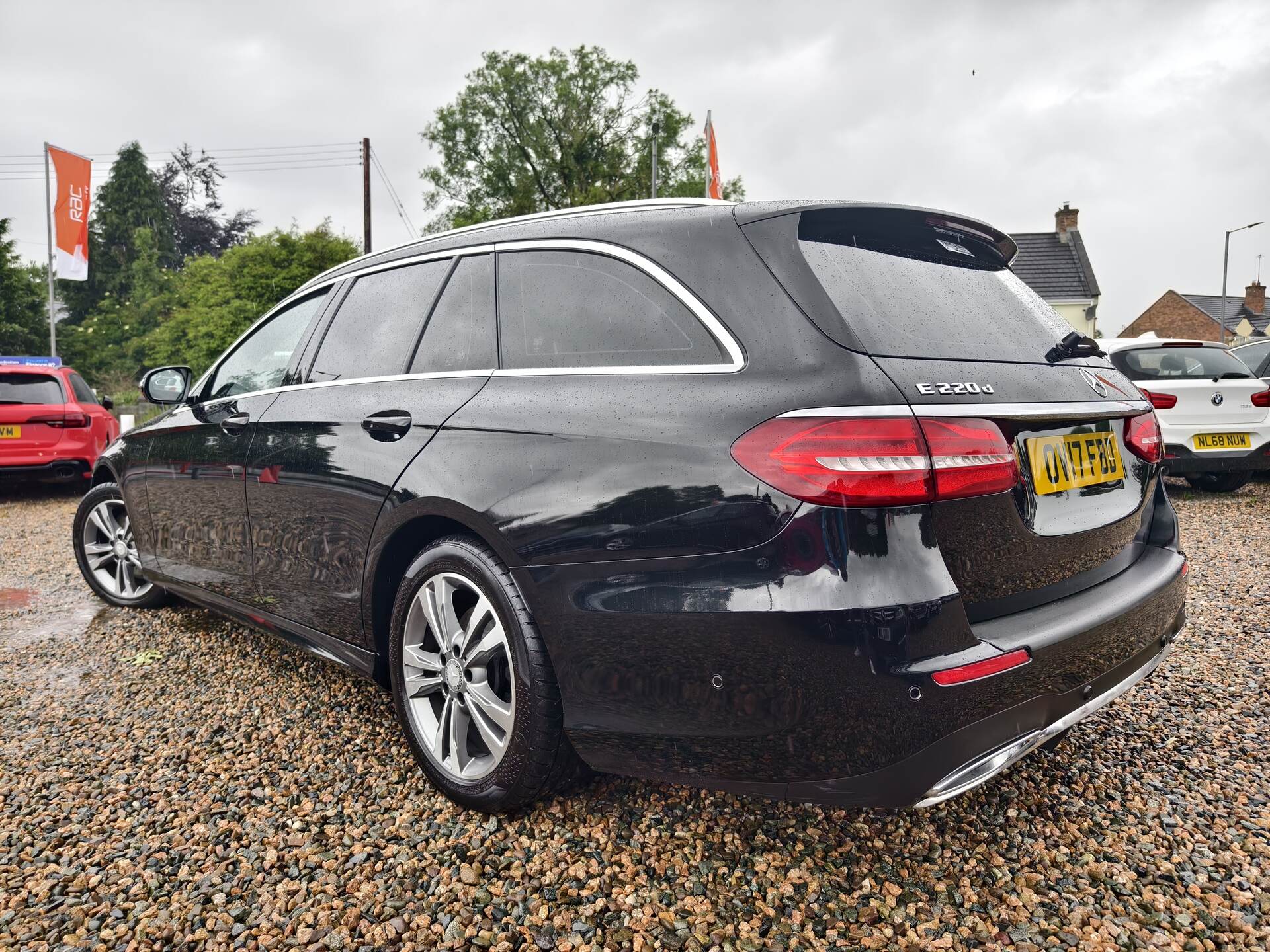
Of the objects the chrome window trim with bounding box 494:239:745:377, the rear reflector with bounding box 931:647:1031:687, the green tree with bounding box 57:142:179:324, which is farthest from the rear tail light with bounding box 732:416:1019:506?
the green tree with bounding box 57:142:179:324

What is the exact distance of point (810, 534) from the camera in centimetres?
162

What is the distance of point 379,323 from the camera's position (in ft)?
9.47

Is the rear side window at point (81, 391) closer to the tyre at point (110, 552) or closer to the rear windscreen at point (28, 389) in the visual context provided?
the rear windscreen at point (28, 389)

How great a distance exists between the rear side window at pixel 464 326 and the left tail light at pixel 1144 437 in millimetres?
1745

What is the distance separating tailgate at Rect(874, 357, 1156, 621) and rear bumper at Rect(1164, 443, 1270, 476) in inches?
254

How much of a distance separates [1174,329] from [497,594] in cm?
7138

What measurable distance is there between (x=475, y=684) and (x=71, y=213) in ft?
80.1

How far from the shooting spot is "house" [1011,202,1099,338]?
34.3 m

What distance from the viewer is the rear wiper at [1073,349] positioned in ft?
7.15

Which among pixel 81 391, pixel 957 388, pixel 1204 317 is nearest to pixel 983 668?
pixel 957 388

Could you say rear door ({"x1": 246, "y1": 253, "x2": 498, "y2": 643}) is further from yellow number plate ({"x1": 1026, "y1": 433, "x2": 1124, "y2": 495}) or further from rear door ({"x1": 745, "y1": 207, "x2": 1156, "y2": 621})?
yellow number plate ({"x1": 1026, "y1": 433, "x2": 1124, "y2": 495})

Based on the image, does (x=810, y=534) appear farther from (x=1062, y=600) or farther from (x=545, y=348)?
(x=545, y=348)

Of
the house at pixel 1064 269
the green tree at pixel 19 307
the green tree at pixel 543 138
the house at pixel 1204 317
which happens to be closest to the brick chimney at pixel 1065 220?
the house at pixel 1064 269

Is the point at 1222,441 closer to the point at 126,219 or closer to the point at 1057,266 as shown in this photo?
the point at 1057,266
